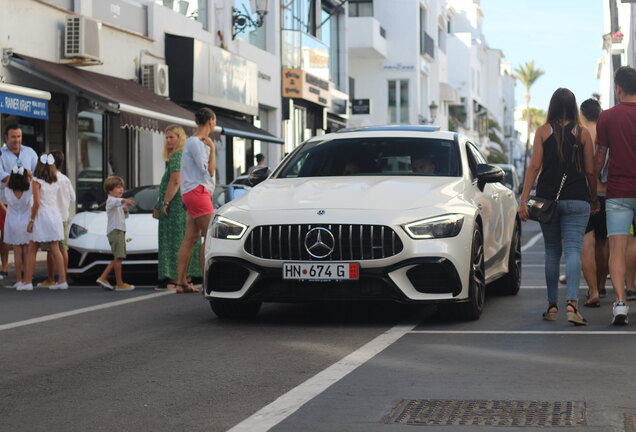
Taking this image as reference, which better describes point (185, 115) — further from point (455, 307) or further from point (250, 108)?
point (455, 307)

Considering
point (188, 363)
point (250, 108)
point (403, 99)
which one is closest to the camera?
point (188, 363)

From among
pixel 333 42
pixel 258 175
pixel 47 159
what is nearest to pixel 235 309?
pixel 258 175

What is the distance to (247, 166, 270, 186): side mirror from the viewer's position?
33.2 ft

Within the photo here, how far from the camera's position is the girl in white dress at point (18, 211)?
13.3 m

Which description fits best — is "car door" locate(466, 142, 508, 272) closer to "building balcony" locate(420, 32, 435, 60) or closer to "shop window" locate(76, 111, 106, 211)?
"shop window" locate(76, 111, 106, 211)

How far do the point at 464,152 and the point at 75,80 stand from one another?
10.2 m

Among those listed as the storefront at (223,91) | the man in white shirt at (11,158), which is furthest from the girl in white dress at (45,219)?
the storefront at (223,91)

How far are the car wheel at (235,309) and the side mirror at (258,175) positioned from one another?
122 centimetres

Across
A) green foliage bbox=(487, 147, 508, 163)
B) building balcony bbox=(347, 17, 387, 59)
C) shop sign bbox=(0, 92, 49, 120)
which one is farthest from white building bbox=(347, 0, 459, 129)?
green foliage bbox=(487, 147, 508, 163)

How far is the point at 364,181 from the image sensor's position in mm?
9477

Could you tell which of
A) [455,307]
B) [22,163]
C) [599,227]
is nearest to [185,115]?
[22,163]

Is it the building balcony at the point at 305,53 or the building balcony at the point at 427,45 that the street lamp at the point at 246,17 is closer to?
the building balcony at the point at 305,53

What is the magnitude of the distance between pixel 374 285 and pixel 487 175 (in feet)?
5.99

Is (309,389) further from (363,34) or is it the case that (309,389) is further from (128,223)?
(363,34)
